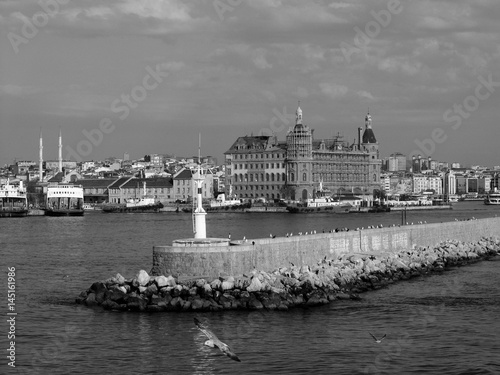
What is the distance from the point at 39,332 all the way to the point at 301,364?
6.03 meters

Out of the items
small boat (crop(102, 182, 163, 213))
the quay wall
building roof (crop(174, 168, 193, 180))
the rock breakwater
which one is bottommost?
the rock breakwater

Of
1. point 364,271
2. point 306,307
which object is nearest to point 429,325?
point 306,307

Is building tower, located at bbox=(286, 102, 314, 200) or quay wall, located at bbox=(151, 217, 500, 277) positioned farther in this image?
building tower, located at bbox=(286, 102, 314, 200)

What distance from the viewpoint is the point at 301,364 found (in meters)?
17.8

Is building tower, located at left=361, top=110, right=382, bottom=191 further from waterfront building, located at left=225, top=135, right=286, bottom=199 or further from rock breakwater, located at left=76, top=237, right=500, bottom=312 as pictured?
rock breakwater, located at left=76, top=237, right=500, bottom=312

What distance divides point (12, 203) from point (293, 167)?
3362 cm

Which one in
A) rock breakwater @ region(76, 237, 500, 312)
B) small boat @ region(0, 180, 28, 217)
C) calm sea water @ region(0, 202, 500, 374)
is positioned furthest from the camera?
small boat @ region(0, 180, 28, 217)

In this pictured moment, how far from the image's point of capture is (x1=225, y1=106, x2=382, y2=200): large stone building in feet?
377

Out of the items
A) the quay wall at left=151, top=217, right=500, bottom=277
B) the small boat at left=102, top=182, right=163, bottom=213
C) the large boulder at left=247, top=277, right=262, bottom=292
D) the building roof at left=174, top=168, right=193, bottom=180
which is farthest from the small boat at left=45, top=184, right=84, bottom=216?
the large boulder at left=247, top=277, right=262, bottom=292

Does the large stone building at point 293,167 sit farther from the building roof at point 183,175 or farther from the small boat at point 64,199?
the small boat at point 64,199

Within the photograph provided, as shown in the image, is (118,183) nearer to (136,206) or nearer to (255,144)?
(136,206)

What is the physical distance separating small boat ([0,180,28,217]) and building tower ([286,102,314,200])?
31.4m

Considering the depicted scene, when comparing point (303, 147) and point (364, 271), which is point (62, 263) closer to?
point (364, 271)

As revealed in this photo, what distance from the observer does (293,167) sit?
115 m
